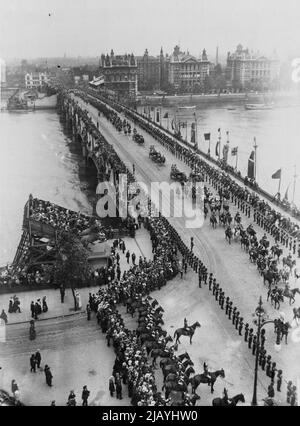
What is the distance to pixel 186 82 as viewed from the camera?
174 metres

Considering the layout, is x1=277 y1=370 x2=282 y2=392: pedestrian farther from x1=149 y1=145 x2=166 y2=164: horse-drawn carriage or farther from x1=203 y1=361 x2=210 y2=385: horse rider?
x1=149 y1=145 x2=166 y2=164: horse-drawn carriage

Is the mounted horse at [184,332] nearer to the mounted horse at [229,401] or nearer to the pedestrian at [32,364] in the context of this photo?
the mounted horse at [229,401]

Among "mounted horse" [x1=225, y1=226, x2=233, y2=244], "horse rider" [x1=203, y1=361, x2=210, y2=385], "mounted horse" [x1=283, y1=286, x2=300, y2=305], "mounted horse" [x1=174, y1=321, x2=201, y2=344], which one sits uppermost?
"mounted horse" [x1=225, y1=226, x2=233, y2=244]

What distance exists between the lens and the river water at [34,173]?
161 feet

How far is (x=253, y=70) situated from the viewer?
7259 inches

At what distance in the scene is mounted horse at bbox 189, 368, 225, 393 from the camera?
18.3 metres

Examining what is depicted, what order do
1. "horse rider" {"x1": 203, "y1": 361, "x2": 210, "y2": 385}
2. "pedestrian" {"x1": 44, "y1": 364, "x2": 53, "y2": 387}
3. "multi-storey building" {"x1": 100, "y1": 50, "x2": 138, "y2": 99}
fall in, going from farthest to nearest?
"multi-storey building" {"x1": 100, "y1": 50, "x2": 138, "y2": 99}
"pedestrian" {"x1": 44, "y1": 364, "x2": 53, "y2": 387}
"horse rider" {"x1": 203, "y1": 361, "x2": 210, "y2": 385}

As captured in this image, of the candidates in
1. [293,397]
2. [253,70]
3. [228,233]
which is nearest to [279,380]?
[293,397]

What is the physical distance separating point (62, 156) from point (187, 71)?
103743 millimetres

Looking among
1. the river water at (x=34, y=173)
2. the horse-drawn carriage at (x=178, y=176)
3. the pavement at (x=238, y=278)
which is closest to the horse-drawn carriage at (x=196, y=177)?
the horse-drawn carriage at (x=178, y=176)

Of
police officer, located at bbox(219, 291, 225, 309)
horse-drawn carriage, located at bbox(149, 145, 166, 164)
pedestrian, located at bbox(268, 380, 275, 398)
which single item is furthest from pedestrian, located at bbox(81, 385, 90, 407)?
horse-drawn carriage, located at bbox(149, 145, 166, 164)

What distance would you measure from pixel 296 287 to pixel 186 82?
6026 inches

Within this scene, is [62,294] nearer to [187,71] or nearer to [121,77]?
[121,77]

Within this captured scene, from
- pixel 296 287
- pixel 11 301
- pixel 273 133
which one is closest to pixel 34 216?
pixel 11 301
